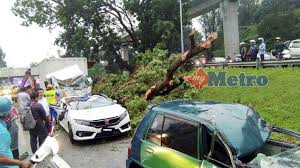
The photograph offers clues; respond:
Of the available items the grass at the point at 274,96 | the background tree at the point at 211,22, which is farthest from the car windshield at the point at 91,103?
the background tree at the point at 211,22

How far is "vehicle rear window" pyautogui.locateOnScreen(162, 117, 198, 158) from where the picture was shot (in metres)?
4.96

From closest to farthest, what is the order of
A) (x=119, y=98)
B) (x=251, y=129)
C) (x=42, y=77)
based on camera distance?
(x=251, y=129) < (x=119, y=98) < (x=42, y=77)

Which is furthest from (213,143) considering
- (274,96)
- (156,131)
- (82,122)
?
(274,96)

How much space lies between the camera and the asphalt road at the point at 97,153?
9.63 metres

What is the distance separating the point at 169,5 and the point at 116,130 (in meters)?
22.3

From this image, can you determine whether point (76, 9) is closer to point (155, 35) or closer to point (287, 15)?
point (155, 35)

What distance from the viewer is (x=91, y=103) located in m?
13.4

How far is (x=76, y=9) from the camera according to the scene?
32.1m

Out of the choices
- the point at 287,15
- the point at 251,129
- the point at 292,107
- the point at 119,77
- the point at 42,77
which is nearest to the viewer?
the point at 251,129

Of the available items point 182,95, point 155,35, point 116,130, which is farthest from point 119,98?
point 155,35

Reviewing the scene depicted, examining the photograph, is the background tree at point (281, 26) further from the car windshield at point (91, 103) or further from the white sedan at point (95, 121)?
the white sedan at point (95, 121)

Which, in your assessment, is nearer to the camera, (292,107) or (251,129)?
(251,129)

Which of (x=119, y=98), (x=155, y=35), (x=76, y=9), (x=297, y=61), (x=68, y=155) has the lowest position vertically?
(x=68, y=155)

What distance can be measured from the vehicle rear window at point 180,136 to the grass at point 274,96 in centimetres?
351
